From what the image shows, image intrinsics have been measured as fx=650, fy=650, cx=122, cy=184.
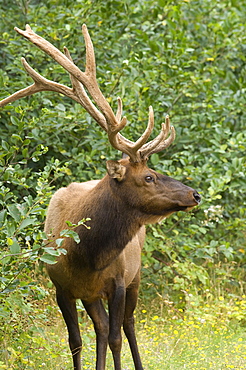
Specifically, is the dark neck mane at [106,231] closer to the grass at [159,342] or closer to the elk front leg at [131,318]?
the grass at [159,342]

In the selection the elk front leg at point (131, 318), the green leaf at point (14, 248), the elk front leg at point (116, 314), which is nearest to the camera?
the green leaf at point (14, 248)

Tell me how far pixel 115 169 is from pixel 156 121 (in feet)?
8.85

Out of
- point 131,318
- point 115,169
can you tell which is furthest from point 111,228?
point 131,318

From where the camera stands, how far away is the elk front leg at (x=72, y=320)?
4.99 m

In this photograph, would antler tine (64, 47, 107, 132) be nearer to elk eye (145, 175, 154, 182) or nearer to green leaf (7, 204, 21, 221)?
elk eye (145, 175, 154, 182)

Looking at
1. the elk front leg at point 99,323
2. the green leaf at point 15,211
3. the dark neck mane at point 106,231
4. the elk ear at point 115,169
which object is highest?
the elk ear at point 115,169

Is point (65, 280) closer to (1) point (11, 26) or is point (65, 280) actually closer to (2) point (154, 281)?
(2) point (154, 281)

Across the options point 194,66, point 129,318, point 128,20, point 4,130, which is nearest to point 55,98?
point 4,130

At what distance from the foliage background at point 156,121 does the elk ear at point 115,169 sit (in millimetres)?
1791

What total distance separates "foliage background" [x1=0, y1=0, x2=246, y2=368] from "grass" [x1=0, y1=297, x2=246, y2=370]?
22cm

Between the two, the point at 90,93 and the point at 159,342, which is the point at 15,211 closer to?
the point at 90,93

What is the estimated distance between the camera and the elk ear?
4734 millimetres

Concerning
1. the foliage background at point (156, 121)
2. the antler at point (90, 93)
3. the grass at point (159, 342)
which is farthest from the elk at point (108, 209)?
the foliage background at point (156, 121)

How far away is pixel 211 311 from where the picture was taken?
6977 millimetres
